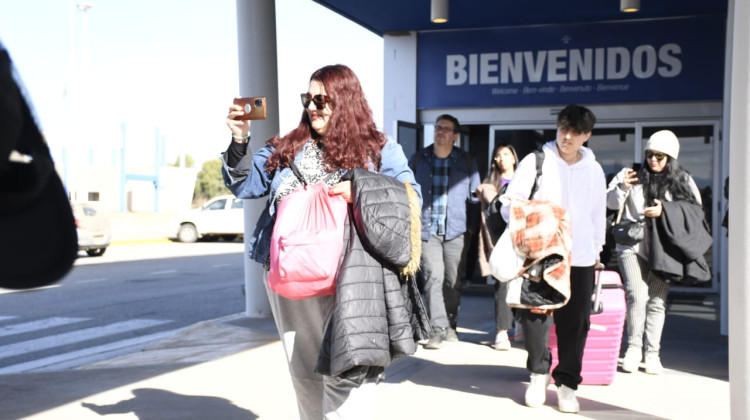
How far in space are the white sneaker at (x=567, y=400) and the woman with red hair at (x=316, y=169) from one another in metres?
2.10

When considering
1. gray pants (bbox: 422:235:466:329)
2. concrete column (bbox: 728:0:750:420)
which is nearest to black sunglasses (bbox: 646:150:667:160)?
gray pants (bbox: 422:235:466:329)

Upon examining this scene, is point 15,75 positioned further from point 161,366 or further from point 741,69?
point 161,366

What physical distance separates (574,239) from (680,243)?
61.8 inches

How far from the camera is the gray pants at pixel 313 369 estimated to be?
3545 millimetres

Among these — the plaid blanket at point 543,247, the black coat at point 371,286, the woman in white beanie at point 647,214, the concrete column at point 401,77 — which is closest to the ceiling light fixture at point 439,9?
the woman in white beanie at point 647,214

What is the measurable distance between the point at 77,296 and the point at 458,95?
6.48m

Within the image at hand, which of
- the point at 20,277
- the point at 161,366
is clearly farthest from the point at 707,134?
the point at 20,277

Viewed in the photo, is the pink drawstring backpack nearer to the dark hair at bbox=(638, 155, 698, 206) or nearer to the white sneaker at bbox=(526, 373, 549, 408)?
the white sneaker at bbox=(526, 373, 549, 408)

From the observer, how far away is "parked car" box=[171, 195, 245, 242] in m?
28.8

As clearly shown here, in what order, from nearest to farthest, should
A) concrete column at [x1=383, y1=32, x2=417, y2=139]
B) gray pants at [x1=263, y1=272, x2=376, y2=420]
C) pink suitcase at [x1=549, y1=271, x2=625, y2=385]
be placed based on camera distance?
gray pants at [x1=263, y1=272, x2=376, y2=420] < pink suitcase at [x1=549, y1=271, x2=625, y2=385] < concrete column at [x1=383, y1=32, x2=417, y2=139]

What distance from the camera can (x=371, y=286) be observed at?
11.1 ft

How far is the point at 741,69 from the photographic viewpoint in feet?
14.0

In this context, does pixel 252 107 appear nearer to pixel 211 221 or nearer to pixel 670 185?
pixel 670 185

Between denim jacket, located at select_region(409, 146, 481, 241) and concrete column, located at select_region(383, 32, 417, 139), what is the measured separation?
15.2ft
